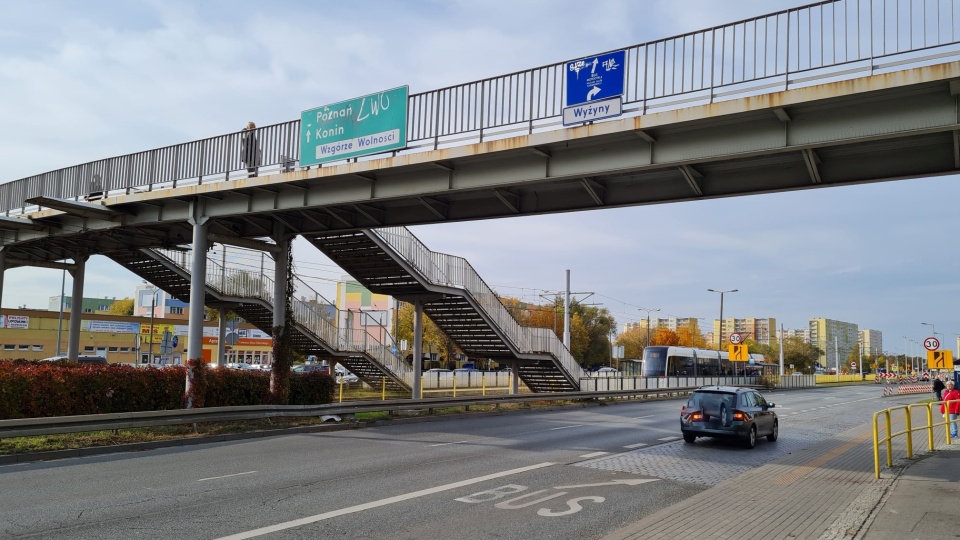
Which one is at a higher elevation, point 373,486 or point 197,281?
point 197,281

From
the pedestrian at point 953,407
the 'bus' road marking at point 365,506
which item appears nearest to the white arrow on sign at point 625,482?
the 'bus' road marking at point 365,506

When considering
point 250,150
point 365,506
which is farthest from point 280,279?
point 365,506

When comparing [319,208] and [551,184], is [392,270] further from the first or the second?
[551,184]

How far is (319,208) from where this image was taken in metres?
20.2

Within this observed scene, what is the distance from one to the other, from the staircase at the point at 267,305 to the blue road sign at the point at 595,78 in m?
16.7

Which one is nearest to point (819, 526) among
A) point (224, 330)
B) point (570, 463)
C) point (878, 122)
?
point (570, 463)

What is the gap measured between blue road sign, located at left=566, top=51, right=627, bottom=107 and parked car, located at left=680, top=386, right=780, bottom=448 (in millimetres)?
7565

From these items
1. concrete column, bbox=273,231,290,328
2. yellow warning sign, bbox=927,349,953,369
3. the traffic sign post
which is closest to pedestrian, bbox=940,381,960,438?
the traffic sign post

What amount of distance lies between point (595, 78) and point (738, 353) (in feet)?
115

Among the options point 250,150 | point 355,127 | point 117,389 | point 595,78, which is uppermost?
point 595,78

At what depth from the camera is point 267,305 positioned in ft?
101

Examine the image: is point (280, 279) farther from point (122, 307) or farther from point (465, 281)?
point (122, 307)

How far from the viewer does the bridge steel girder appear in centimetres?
1230

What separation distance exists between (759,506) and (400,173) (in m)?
11.9
